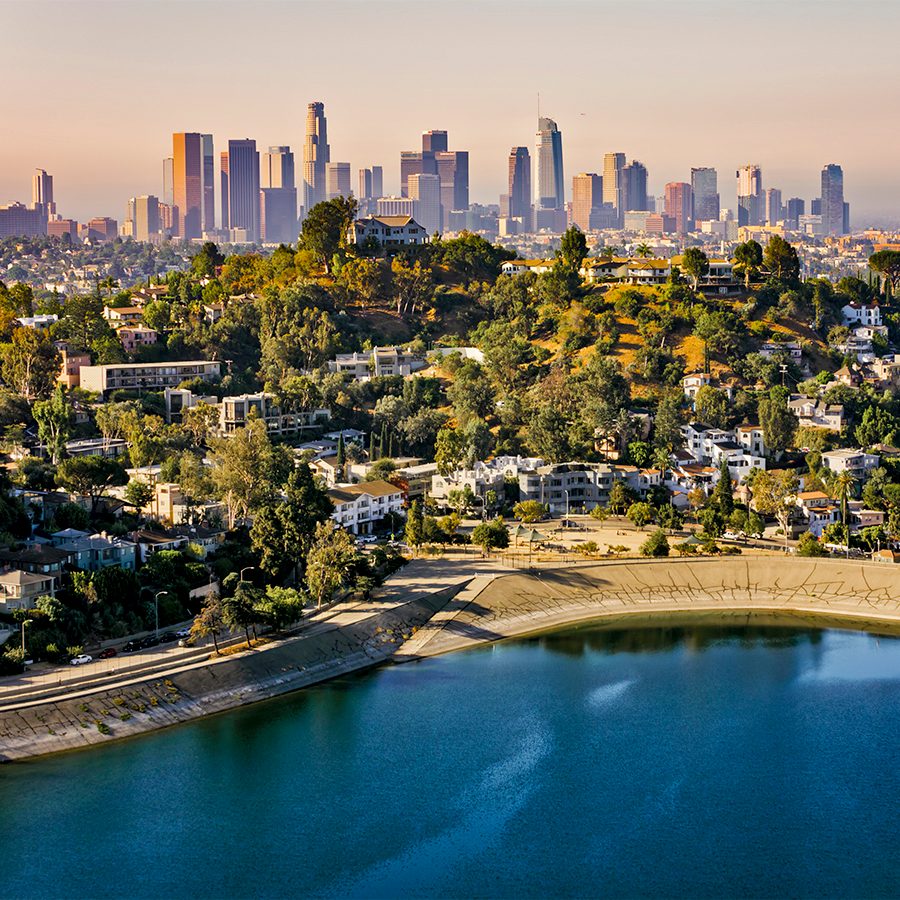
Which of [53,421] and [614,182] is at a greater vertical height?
[614,182]

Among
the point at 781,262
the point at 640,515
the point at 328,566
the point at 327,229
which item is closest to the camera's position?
the point at 328,566

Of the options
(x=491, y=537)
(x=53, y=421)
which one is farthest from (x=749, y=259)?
(x=53, y=421)

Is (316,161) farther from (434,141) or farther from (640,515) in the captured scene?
(640,515)

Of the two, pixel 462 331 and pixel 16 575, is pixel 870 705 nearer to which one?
pixel 16 575

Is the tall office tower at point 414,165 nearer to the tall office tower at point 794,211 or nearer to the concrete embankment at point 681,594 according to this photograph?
the tall office tower at point 794,211

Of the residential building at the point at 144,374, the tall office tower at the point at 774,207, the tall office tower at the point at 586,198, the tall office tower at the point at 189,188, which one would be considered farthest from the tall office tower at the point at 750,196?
the residential building at the point at 144,374

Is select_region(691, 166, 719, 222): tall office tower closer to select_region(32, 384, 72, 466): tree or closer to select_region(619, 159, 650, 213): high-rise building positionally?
select_region(619, 159, 650, 213): high-rise building

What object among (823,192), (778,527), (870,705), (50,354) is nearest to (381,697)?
(870,705)
